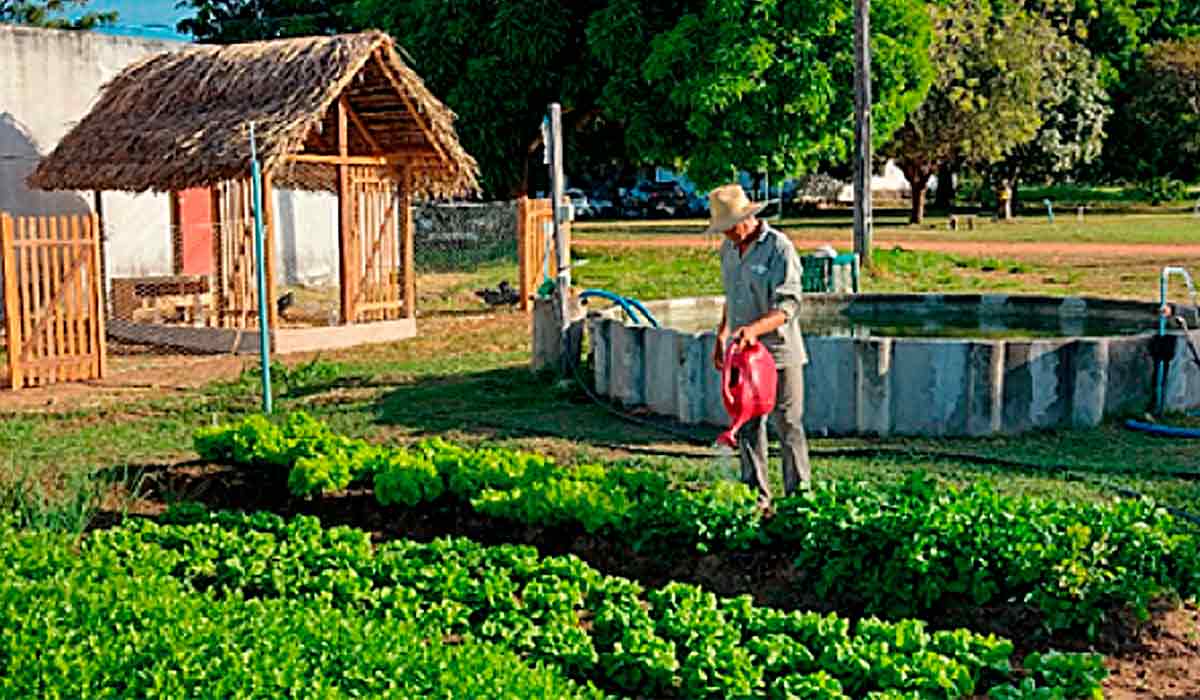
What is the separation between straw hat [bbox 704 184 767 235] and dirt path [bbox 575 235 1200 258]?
22.8 metres

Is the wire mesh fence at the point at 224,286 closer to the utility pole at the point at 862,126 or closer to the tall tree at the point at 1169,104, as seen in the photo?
the utility pole at the point at 862,126

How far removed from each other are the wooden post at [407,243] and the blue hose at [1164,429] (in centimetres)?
1044

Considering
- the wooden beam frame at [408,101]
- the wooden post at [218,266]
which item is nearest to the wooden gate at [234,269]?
the wooden post at [218,266]

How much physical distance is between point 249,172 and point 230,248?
10.4ft

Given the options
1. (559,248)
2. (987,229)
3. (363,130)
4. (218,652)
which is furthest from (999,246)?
(218,652)

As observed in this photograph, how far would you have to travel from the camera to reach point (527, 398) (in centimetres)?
1302

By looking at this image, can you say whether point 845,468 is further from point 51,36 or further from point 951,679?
point 51,36

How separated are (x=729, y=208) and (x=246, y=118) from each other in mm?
10524

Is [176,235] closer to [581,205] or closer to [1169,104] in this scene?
[581,205]

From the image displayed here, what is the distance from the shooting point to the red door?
20922 mm

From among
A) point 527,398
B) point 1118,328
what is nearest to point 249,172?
point 527,398

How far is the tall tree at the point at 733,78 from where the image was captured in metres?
24.3

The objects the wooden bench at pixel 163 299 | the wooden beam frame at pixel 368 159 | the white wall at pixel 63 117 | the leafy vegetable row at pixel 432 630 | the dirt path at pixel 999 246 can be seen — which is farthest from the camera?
the dirt path at pixel 999 246

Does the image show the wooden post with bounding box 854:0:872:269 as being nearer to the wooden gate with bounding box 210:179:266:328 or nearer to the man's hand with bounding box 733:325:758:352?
the wooden gate with bounding box 210:179:266:328
